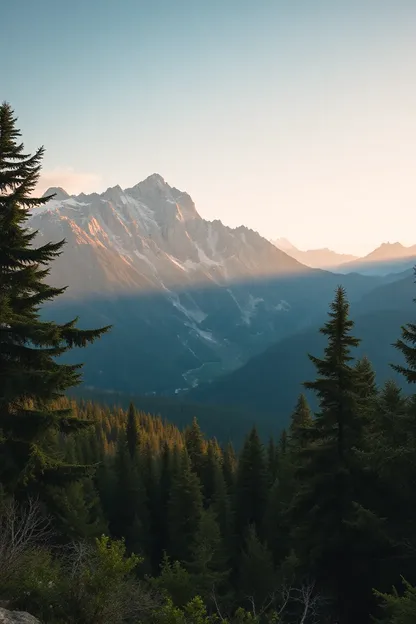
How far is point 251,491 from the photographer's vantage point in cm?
4175

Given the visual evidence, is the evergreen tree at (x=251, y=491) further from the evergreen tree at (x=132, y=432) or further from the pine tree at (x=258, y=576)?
the evergreen tree at (x=132, y=432)

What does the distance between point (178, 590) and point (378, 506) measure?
847 cm

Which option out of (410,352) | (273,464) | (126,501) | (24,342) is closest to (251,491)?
(273,464)

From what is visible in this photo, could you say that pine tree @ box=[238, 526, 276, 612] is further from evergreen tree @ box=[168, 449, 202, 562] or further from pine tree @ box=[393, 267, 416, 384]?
pine tree @ box=[393, 267, 416, 384]

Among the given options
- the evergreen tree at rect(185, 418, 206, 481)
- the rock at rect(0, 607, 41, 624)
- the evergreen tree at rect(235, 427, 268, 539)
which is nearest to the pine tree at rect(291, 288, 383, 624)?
the rock at rect(0, 607, 41, 624)

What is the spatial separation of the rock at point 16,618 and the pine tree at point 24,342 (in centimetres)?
458

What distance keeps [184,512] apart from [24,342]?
1203 inches

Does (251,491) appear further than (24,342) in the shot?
Yes

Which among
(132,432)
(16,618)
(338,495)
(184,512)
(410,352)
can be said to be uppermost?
(410,352)

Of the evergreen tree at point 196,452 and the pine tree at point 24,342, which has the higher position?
the pine tree at point 24,342

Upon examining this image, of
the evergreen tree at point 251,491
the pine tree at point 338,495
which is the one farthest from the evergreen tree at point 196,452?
the pine tree at point 338,495

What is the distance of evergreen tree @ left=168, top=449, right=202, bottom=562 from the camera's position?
1522 inches

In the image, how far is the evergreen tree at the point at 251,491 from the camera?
1637 inches

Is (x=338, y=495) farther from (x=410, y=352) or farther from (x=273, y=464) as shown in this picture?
(x=273, y=464)
